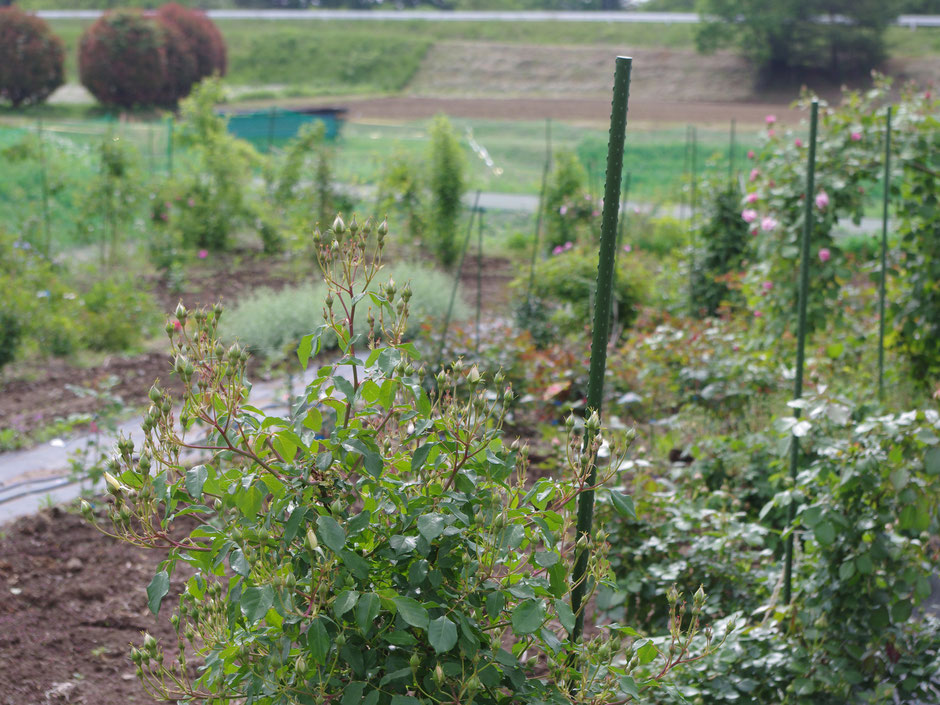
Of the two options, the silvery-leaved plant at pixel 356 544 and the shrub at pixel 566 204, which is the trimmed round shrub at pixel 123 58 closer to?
the shrub at pixel 566 204

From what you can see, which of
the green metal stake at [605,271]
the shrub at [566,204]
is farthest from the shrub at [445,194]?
the green metal stake at [605,271]

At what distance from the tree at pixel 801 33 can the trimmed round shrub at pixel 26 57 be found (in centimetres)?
2009

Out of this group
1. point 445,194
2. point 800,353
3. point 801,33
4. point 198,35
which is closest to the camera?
point 800,353

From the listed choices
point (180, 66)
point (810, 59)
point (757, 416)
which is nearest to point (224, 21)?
point (180, 66)

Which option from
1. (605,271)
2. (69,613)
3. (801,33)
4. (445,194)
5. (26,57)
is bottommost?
(69,613)

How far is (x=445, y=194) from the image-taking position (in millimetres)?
8672

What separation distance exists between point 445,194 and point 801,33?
2420 centimetres

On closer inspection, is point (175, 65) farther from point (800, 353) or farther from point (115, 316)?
point (800, 353)

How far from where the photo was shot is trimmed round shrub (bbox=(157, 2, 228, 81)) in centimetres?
2429

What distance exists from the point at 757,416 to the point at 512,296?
2.72 metres

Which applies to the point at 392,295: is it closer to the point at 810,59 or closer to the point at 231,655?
the point at 231,655

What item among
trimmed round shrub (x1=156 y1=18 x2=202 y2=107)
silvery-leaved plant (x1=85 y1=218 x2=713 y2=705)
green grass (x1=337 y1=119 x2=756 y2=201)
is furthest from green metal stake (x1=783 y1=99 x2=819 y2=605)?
trimmed round shrub (x1=156 y1=18 x2=202 y2=107)

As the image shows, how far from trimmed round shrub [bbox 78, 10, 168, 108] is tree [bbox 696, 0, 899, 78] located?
17.6 metres

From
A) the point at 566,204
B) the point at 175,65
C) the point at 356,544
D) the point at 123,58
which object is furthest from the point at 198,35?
the point at 356,544
